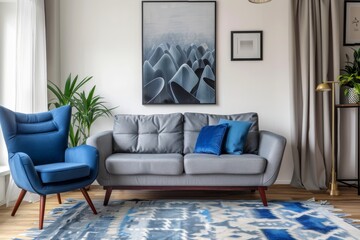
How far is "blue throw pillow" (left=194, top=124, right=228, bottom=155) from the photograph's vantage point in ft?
10.3

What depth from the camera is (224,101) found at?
154 inches

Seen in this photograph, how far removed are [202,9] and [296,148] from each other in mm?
2048

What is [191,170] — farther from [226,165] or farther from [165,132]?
[165,132]

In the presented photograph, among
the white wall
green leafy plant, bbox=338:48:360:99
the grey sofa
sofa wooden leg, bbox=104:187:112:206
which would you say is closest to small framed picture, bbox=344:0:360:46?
green leafy plant, bbox=338:48:360:99

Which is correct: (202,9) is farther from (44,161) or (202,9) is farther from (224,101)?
(44,161)

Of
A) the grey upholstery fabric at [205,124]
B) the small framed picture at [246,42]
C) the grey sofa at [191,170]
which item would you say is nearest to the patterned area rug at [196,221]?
the grey sofa at [191,170]

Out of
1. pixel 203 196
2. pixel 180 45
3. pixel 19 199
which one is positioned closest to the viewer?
pixel 19 199

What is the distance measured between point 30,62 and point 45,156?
1031mm

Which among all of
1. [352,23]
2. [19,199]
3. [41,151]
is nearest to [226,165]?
[41,151]

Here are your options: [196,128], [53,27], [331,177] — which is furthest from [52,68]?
[331,177]

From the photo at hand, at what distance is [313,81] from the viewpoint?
3.64m

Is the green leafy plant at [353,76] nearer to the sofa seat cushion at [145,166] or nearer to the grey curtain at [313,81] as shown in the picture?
the grey curtain at [313,81]

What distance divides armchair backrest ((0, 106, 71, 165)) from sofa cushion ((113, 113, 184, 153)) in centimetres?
62

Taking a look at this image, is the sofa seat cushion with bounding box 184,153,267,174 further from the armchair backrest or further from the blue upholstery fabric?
the armchair backrest
